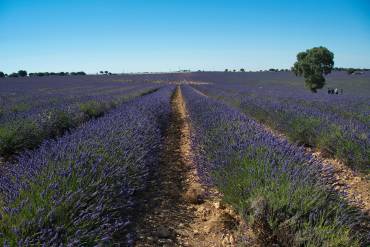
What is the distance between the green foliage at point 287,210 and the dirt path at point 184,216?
0.27 metres

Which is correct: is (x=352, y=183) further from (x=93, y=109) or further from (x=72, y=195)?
(x=93, y=109)

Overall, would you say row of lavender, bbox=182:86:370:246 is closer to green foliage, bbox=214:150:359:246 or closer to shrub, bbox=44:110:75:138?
green foliage, bbox=214:150:359:246

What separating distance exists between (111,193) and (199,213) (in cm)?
101

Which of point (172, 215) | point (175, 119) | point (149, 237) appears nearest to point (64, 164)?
point (149, 237)

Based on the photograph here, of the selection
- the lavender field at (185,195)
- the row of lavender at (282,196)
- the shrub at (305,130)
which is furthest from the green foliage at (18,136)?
the shrub at (305,130)

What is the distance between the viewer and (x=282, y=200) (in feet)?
7.72

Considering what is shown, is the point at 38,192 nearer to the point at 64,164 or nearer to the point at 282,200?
the point at 64,164

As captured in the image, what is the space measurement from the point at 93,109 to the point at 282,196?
8.06 metres

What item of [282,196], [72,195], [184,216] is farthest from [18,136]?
[282,196]

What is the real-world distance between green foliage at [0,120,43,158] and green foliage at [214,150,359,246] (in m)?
4.03

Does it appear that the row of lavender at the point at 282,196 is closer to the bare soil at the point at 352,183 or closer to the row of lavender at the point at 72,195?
the bare soil at the point at 352,183

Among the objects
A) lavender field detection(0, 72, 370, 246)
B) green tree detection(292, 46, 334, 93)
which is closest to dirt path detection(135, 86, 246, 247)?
lavender field detection(0, 72, 370, 246)

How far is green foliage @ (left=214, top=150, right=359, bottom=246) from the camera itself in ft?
6.72

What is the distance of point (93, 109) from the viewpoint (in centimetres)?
967
